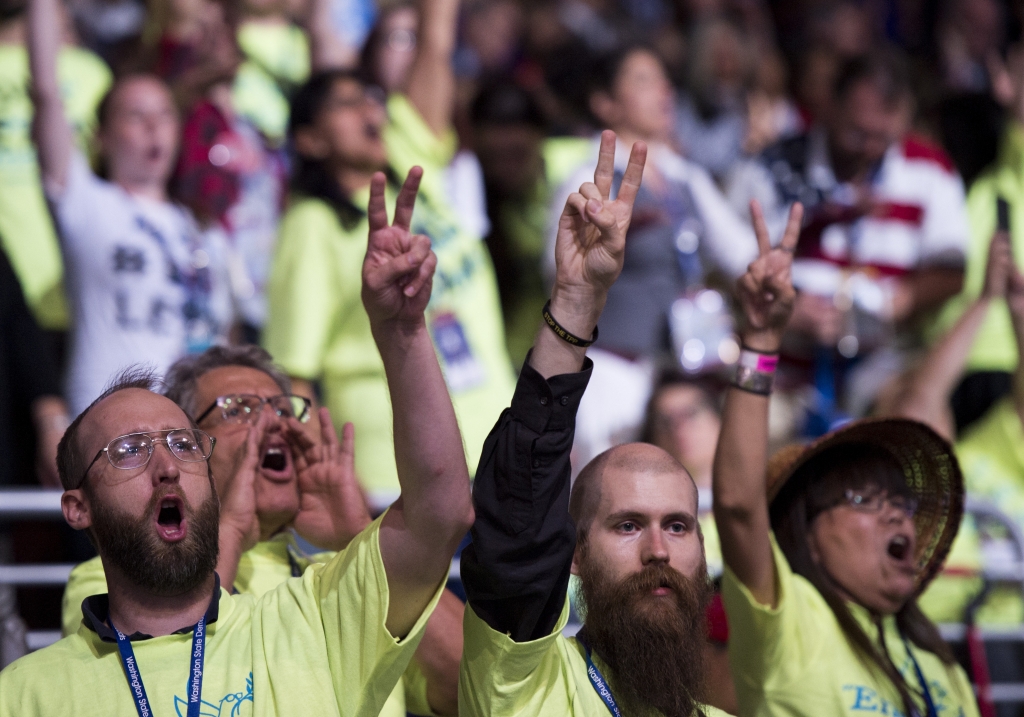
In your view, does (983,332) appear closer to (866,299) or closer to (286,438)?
(866,299)

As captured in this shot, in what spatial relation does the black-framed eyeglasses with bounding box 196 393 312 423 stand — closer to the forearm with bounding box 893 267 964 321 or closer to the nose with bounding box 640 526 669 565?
the nose with bounding box 640 526 669 565

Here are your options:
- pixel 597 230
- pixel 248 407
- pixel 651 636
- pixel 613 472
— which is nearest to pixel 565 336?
pixel 597 230

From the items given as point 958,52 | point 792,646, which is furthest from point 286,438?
point 958,52

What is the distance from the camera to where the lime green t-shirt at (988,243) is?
19.9ft

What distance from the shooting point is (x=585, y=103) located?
259 inches

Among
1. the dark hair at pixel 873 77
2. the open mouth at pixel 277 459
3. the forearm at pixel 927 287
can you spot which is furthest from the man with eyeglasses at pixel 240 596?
the dark hair at pixel 873 77

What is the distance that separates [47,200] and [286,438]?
1.87 m

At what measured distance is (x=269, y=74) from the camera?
6.22 m

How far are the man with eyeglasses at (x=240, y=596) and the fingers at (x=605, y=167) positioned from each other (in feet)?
1.58

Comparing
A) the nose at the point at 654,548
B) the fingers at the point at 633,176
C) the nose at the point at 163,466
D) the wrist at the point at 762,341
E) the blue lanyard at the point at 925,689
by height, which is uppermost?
the fingers at the point at 633,176

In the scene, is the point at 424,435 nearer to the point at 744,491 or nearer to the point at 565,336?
the point at 565,336

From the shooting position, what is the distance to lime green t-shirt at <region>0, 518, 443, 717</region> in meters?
2.57

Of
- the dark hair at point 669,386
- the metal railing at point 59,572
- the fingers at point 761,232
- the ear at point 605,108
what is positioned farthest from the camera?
the ear at point 605,108

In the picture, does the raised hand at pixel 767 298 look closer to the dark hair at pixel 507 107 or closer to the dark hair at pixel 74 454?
the dark hair at pixel 74 454
